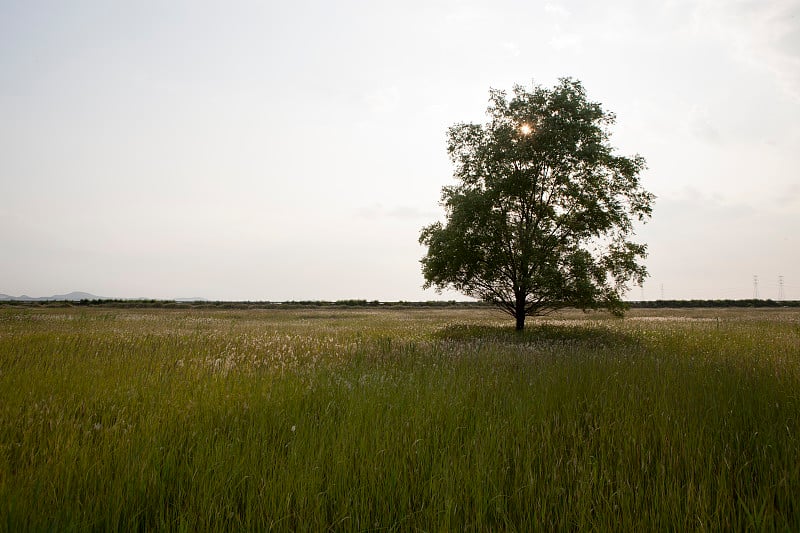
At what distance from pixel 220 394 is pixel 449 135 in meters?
19.5

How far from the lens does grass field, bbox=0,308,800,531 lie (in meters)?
2.71

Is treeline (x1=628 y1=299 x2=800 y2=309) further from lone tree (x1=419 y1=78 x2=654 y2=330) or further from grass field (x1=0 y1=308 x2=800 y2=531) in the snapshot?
grass field (x1=0 y1=308 x2=800 y2=531)

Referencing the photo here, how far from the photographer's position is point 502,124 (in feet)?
68.2

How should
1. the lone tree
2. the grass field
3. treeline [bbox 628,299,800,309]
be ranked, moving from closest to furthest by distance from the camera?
the grass field, the lone tree, treeline [bbox 628,299,800,309]

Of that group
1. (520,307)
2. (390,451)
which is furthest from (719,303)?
(390,451)

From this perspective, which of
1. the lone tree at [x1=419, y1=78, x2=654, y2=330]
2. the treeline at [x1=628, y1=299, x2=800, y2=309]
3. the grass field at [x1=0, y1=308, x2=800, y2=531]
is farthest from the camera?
the treeline at [x1=628, y1=299, x2=800, y2=309]

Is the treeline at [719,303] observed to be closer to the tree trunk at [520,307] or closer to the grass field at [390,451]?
the tree trunk at [520,307]

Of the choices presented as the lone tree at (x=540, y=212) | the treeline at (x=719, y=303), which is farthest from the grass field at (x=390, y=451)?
the treeline at (x=719, y=303)

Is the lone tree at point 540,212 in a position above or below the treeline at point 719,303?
above

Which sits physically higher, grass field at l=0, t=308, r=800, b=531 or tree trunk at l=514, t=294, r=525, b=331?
tree trunk at l=514, t=294, r=525, b=331

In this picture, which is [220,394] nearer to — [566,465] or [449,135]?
[566,465]

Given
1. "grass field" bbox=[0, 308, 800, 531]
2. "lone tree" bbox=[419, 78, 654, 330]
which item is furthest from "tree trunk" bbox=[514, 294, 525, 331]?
"grass field" bbox=[0, 308, 800, 531]

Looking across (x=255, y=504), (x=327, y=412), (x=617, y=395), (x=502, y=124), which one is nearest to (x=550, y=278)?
(x=502, y=124)

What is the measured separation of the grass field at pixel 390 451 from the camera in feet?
8.91
